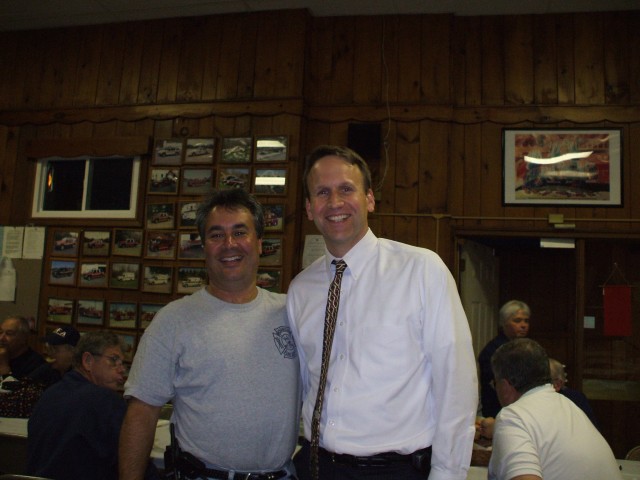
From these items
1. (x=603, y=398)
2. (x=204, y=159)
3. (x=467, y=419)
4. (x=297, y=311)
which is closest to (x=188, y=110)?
(x=204, y=159)

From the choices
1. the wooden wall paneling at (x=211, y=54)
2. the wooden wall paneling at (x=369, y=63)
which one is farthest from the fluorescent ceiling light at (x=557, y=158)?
the wooden wall paneling at (x=211, y=54)

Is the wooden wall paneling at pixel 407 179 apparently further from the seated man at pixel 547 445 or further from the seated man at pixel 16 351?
the seated man at pixel 16 351

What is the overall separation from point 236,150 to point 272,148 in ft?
1.00

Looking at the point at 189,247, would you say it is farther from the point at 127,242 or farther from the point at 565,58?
the point at 565,58

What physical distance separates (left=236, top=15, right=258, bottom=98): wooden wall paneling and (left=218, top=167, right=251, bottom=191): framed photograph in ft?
2.06

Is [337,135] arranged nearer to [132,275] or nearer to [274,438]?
[132,275]

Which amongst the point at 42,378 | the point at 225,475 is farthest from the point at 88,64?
the point at 225,475

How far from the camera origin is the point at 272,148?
13.8ft

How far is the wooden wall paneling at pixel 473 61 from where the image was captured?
425 centimetres

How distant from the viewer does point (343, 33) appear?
437cm

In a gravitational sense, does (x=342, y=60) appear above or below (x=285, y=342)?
above

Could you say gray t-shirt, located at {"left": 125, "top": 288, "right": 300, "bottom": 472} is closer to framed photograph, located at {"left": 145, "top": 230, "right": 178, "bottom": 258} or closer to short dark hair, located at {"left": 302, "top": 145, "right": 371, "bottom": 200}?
short dark hair, located at {"left": 302, "top": 145, "right": 371, "bottom": 200}

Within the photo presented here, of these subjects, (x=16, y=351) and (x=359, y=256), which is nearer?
(x=359, y=256)

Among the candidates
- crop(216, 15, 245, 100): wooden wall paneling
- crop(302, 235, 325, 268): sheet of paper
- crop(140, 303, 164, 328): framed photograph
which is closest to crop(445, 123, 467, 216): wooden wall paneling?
crop(302, 235, 325, 268): sheet of paper
